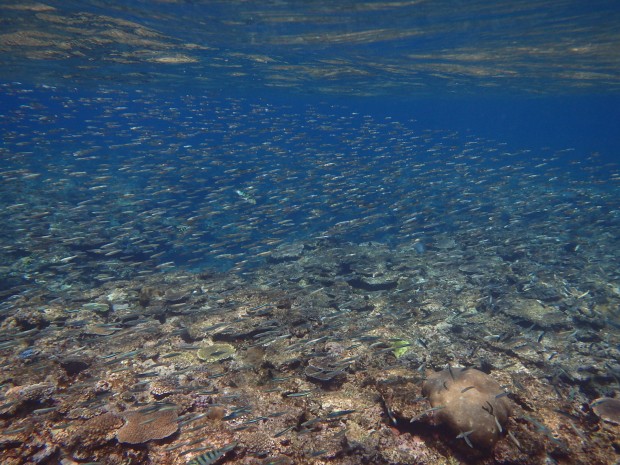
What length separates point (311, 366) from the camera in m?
6.70

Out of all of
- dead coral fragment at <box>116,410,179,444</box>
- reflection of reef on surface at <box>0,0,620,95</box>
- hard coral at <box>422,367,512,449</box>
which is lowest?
dead coral fragment at <box>116,410,179,444</box>

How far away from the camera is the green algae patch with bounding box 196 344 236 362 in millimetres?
7579

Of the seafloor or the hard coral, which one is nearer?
the hard coral

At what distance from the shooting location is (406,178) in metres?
34.8

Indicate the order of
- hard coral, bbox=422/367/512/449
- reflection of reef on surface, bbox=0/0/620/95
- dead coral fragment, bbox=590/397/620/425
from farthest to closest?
reflection of reef on surface, bbox=0/0/620/95 → dead coral fragment, bbox=590/397/620/425 → hard coral, bbox=422/367/512/449

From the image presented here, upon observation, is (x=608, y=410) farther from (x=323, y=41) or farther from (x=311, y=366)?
(x=323, y=41)

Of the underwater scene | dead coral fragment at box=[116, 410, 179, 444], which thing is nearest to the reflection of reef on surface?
the underwater scene

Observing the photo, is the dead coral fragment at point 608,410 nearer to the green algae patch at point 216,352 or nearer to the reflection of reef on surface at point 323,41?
the green algae patch at point 216,352

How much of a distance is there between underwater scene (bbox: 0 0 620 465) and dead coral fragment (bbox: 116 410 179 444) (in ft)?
0.09

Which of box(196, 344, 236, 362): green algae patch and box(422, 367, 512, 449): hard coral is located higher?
box(422, 367, 512, 449): hard coral

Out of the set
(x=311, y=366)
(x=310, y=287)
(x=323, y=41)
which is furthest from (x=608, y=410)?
(x=323, y=41)

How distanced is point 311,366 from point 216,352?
2347 millimetres

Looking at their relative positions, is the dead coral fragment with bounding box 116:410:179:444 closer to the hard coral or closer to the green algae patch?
the green algae patch

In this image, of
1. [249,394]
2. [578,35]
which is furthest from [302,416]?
[578,35]
